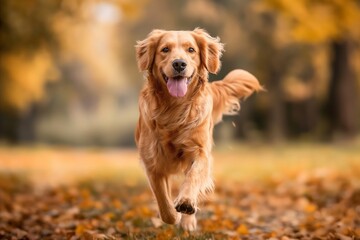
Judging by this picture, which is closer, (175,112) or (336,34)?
(175,112)

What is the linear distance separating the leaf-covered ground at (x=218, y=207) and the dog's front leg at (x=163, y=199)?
0.41ft

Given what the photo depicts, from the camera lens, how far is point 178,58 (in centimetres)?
463

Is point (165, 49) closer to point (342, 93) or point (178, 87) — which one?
point (178, 87)

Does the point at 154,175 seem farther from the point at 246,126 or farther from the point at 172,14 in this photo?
the point at 172,14

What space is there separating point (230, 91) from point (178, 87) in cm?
167

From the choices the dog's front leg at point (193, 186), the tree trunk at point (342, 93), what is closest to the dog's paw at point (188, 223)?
the dog's front leg at point (193, 186)

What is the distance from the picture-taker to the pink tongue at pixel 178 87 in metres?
4.76

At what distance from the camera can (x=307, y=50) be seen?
20.5 meters

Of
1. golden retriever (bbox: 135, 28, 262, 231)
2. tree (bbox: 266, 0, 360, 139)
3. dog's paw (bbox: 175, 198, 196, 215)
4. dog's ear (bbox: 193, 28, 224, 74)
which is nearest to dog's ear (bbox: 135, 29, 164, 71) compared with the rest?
golden retriever (bbox: 135, 28, 262, 231)

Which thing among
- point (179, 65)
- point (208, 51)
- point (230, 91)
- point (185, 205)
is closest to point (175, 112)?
point (179, 65)

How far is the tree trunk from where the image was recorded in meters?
16.7

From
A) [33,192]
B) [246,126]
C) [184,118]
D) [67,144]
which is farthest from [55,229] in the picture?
[67,144]

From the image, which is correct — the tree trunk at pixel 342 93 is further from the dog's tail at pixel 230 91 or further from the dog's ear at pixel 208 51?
the dog's ear at pixel 208 51

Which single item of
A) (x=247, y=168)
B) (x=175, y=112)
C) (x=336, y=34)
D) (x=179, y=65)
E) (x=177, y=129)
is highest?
(x=336, y=34)
